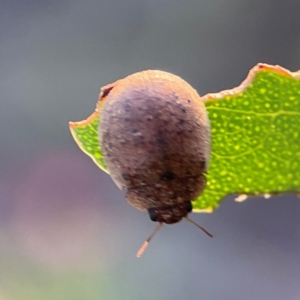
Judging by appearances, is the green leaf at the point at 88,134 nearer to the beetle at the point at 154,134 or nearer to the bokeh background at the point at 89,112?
the beetle at the point at 154,134

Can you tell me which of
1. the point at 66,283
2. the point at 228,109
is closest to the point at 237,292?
the point at 66,283

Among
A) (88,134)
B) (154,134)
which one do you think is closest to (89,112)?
(88,134)

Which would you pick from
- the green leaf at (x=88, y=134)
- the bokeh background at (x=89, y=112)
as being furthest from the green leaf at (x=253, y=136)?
the bokeh background at (x=89, y=112)

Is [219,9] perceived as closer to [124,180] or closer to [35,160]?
[35,160]

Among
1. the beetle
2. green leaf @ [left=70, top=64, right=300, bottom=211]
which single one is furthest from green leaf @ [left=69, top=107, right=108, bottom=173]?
the beetle

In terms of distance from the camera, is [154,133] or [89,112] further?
[89,112]

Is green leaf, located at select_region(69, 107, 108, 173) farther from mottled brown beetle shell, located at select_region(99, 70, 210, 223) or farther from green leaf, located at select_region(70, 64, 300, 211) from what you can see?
mottled brown beetle shell, located at select_region(99, 70, 210, 223)

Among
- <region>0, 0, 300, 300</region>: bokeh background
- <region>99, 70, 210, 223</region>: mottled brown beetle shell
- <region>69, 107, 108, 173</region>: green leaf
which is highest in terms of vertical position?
<region>99, 70, 210, 223</region>: mottled brown beetle shell

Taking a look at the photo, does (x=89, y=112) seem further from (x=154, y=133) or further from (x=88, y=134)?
(x=154, y=133)
